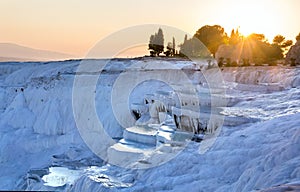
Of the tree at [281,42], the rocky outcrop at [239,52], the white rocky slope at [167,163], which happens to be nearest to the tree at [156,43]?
the white rocky slope at [167,163]

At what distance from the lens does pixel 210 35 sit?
1825 inches

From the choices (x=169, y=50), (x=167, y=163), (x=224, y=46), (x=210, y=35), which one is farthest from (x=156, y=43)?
(x=167, y=163)

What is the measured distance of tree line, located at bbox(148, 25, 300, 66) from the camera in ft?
114

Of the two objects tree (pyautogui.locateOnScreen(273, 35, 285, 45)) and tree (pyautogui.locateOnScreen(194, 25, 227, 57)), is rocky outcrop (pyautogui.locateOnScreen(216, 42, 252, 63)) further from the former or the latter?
tree (pyautogui.locateOnScreen(194, 25, 227, 57))

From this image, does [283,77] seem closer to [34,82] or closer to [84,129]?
[84,129]

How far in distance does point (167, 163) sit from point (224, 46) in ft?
95.5

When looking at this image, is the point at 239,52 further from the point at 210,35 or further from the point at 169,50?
the point at 210,35

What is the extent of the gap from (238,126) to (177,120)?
2.62 metres

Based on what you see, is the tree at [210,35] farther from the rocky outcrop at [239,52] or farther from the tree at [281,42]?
the rocky outcrop at [239,52]

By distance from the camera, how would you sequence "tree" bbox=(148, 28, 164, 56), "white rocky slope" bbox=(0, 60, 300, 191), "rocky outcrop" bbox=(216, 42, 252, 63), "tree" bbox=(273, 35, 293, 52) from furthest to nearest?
1. "tree" bbox=(148, 28, 164, 56)
2. "tree" bbox=(273, 35, 293, 52)
3. "rocky outcrop" bbox=(216, 42, 252, 63)
4. "white rocky slope" bbox=(0, 60, 300, 191)

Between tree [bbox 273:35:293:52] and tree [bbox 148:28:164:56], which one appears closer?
tree [bbox 273:35:293:52]

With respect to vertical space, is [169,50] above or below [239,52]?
above

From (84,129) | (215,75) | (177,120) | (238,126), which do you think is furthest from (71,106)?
(238,126)

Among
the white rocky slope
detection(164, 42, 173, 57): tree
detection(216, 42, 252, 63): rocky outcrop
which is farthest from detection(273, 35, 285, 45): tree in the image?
detection(164, 42, 173, 57): tree
